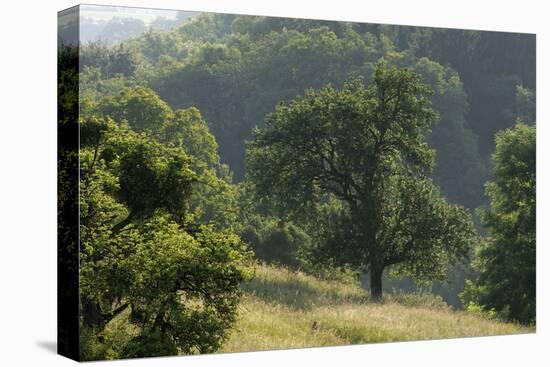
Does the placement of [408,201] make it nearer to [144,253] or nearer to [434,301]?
[434,301]

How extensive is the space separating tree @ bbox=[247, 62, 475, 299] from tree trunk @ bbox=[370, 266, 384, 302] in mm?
18

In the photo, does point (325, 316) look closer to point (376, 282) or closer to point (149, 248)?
point (376, 282)

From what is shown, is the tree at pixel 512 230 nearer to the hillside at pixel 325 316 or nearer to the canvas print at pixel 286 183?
the canvas print at pixel 286 183

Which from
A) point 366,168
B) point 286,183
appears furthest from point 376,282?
point 286,183

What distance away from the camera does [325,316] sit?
62.7ft

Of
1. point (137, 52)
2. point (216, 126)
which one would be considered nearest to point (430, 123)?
point (216, 126)

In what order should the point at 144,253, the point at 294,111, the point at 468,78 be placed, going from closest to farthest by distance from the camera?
1. the point at 144,253
2. the point at 294,111
3. the point at 468,78

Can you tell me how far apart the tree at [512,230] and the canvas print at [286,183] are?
33mm

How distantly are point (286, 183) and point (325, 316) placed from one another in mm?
2387

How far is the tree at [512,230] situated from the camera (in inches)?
833

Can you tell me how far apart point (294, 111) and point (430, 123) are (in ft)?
8.86

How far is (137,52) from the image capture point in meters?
17.8

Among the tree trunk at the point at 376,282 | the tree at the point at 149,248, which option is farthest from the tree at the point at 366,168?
the tree at the point at 149,248

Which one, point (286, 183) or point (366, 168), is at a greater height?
point (366, 168)
